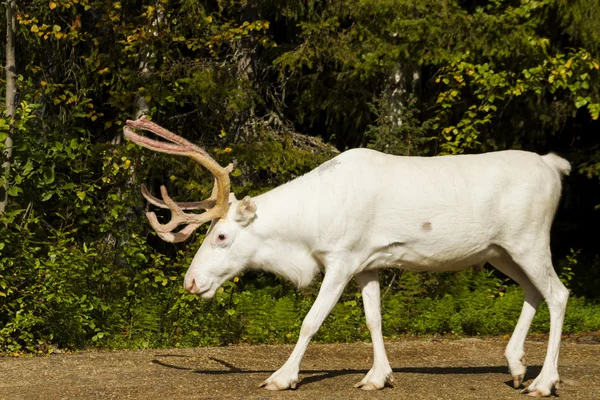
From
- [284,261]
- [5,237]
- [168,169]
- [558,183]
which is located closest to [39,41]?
[168,169]

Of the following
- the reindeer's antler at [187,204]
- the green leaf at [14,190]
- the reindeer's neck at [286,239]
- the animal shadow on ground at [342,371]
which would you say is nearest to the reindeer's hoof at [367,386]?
the animal shadow on ground at [342,371]

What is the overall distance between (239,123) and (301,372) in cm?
632

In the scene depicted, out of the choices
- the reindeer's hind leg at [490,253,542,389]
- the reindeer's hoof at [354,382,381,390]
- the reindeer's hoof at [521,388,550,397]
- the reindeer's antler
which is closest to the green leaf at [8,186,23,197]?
the reindeer's antler

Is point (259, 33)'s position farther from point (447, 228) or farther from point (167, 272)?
point (447, 228)

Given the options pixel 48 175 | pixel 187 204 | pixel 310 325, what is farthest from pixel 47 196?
pixel 310 325

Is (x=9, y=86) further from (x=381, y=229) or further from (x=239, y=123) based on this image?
(x=381, y=229)

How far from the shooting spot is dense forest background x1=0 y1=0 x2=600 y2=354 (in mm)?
11547

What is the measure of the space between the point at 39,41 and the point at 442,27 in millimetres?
5196

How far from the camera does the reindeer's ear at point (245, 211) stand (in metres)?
8.41

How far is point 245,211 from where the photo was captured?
27.6ft

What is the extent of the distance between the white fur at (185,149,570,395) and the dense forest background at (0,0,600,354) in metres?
3.41

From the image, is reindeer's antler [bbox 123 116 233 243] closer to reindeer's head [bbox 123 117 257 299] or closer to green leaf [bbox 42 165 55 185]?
reindeer's head [bbox 123 117 257 299]

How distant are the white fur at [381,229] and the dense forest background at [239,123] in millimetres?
3415

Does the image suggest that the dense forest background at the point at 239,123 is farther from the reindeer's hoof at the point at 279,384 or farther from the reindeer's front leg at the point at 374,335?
the reindeer's hoof at the point at 279,384
